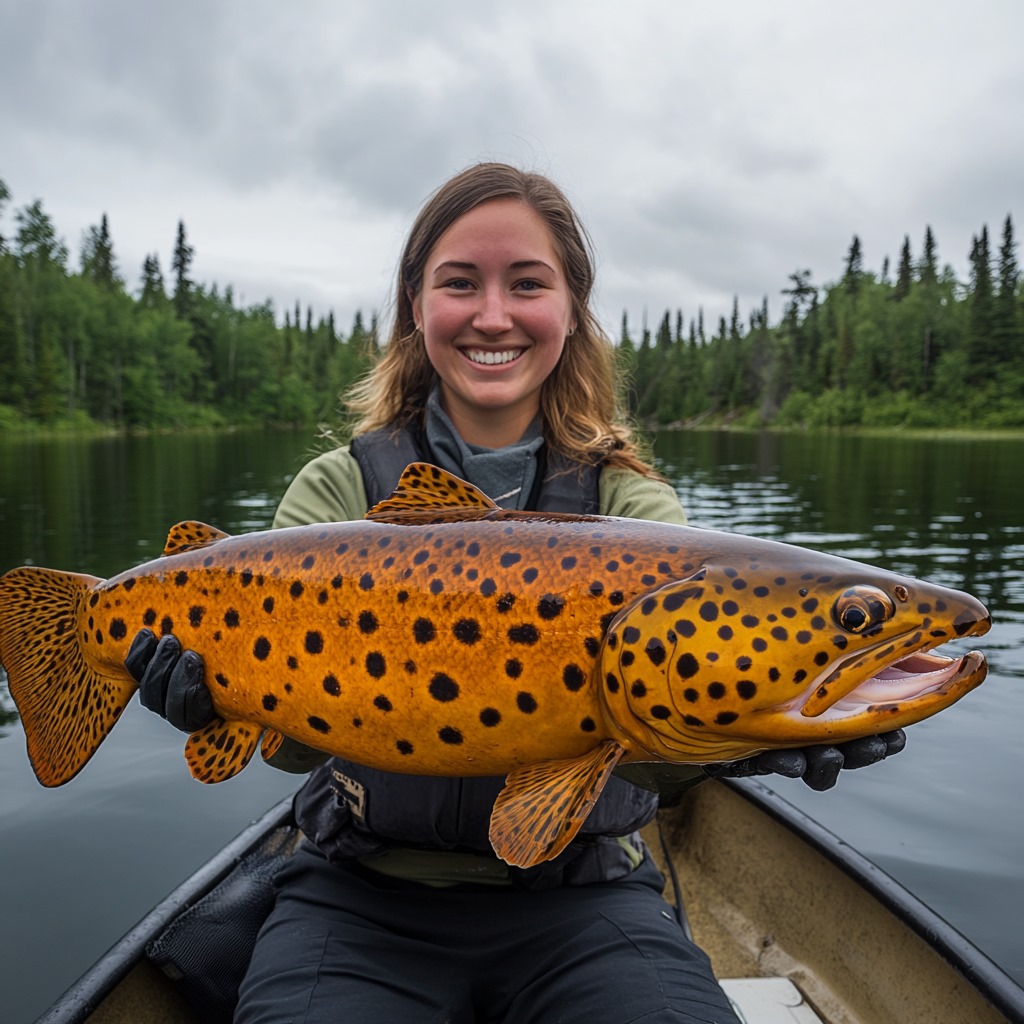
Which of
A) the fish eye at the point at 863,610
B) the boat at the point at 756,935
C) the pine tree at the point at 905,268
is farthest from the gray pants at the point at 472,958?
the pine tree at the point at 905,268

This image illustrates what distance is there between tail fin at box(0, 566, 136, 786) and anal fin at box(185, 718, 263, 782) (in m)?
0.41

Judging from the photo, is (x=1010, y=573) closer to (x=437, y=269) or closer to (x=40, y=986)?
(x=437, y=269)

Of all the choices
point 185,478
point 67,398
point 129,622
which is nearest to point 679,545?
point 129,622

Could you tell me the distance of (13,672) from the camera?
3.18 m

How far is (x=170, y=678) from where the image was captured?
2.76 metres

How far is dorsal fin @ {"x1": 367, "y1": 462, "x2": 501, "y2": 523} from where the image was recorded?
282cm

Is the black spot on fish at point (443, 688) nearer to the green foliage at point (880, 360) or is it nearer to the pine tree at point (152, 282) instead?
the green foliage at point (880, 360)

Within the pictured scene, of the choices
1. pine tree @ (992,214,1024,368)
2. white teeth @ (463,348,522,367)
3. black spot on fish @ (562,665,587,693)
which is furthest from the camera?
pine tree @ (992,214,1024,368)

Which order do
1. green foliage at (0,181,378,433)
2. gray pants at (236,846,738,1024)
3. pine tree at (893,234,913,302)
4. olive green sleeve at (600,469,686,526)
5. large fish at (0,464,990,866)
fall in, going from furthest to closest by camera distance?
pine tree at (893,234,913,302) → green foliage at (0,181,378,433) → olive green sleeve at (600,469,686,526) → gray pants at (236,846,738,1024) → large fish at (0,464,990,866)

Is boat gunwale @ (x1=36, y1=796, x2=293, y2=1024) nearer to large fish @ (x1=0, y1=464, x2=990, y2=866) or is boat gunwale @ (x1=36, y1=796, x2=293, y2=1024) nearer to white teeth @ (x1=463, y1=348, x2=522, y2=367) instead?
large fish @ (x1=0, y1=464, x2=990, y2=866)

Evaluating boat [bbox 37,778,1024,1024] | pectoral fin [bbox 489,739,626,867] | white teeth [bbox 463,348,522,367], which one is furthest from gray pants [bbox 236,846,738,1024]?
white teeth [bbox 463,348,522,367]

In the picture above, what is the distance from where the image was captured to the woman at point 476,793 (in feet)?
9.25

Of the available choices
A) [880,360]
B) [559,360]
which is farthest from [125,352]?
[559,360]

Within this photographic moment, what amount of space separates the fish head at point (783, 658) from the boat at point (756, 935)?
5.38 feet
